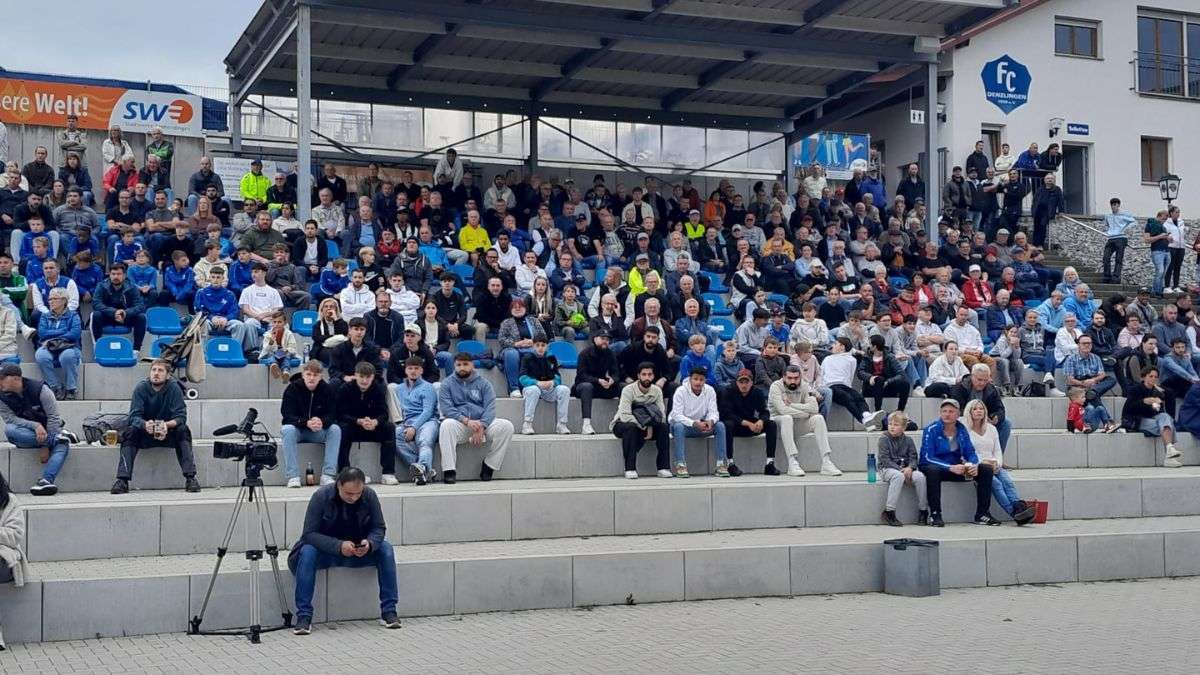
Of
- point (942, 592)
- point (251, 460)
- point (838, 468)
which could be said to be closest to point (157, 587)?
point (251, 460)

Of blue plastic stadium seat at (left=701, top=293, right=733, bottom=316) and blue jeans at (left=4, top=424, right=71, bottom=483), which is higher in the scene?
blue plastic stadium seat at (left=701, top=293, right=733, bottom=316)

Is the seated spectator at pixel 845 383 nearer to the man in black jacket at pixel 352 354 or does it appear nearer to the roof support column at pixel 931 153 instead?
the man in black jacket at pixel 352 354

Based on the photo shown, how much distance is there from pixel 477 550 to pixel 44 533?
351 centimetres

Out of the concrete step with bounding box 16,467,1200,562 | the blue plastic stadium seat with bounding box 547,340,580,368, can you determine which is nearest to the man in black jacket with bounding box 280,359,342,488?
the concrete step with bounding box 16,467,1200,562

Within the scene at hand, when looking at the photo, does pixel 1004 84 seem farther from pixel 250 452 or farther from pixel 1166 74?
pixel 250 452

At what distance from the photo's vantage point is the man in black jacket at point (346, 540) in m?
10.0

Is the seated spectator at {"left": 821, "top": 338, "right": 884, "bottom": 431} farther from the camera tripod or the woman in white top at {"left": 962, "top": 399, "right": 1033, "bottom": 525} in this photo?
the camera tripod

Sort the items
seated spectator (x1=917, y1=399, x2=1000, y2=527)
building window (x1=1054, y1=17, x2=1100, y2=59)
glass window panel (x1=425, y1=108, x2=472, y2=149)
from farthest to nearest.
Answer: building window (x1=1054, y1=17, x2=1100, y2=59), glass window panel (x1=425, y1=108, x2=472, y2=149), seated spectator (x1=917, y1=399, x2=1000, y2=527)

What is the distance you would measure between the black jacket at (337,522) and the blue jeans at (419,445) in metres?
2.72

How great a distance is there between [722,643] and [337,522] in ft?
10.1

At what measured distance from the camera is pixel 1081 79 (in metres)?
32.9

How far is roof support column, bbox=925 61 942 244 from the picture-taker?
22125 millimetres

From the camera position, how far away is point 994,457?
46.6ft

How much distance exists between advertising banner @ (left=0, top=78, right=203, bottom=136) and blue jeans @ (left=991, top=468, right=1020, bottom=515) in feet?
56.7
